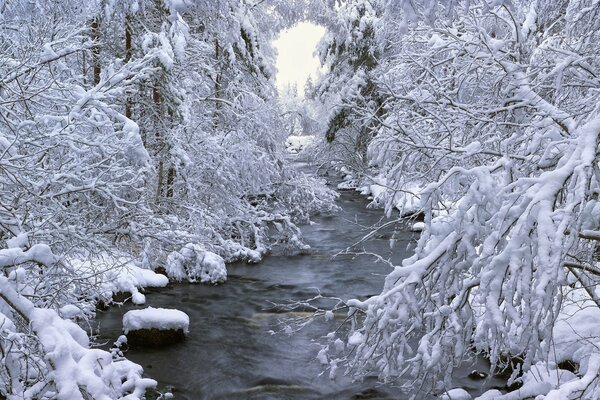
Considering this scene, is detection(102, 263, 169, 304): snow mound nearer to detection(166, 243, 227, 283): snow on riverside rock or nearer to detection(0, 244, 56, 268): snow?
detection(166, 243, 227, 283): snow on riverside rock

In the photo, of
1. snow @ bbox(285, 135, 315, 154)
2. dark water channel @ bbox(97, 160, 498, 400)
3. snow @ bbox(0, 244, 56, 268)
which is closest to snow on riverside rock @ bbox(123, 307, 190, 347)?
dark water channel @ bbox(97, 160, 498, 400)

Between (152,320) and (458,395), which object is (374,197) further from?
(152,320)

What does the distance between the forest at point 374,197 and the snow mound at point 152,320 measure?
49 millimetres

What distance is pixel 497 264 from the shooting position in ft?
14.0

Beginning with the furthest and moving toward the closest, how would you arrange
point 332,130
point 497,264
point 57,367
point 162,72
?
point 332,130 → point 162,72 → point 497,264 → point 57,367

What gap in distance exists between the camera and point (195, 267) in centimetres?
1424

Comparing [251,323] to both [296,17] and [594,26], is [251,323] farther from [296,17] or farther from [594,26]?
[296,17]

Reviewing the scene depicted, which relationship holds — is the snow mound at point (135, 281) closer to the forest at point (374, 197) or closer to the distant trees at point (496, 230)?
the forest at point (374, 197)

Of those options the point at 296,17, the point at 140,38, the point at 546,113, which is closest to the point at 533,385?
the point at 546,113

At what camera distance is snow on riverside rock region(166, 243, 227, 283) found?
46.0 feet

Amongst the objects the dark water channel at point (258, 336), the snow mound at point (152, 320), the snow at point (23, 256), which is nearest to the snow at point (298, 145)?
the dark water channel at point (258, 336)

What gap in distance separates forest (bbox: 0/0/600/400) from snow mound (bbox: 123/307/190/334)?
5cm

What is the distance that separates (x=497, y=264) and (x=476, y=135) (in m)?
3.83

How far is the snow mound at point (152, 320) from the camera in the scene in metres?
10.0
